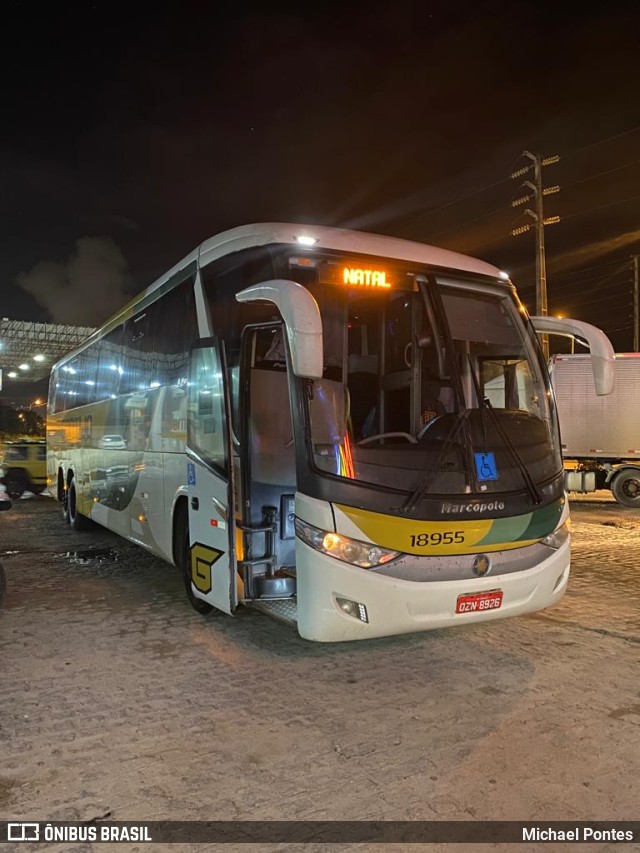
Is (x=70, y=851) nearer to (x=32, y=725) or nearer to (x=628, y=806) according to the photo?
(x=32, y=725)

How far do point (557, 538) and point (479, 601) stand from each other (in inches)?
38.9

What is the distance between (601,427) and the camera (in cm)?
1631

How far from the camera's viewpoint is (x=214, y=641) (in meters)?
5.74

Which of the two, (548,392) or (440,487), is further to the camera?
(548,392)

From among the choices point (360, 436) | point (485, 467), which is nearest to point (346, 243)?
point (360, 436)

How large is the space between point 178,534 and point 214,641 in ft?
4.78

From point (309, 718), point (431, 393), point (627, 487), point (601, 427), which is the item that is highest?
point (431, 393)

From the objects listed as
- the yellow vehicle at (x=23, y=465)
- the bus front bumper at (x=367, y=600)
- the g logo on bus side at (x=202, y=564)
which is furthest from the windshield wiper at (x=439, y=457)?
the yellow vehicle at (x=23, y=465)

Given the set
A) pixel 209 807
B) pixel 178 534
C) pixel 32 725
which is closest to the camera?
pixel 209 807

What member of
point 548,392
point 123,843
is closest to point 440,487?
point 548,392

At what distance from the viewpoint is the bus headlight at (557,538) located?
16.6 ft

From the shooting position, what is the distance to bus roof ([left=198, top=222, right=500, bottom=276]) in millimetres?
5098

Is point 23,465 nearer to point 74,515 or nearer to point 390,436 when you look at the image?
point 74,515

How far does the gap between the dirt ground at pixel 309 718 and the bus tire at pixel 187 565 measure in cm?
12
